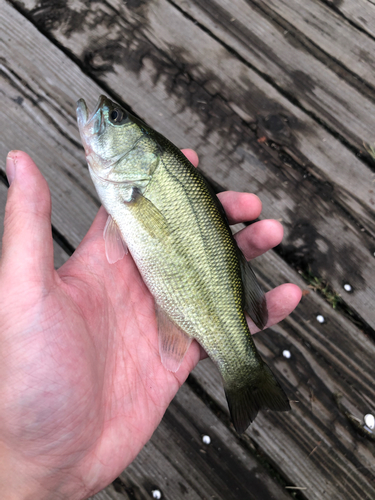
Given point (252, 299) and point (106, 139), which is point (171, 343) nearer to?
point (252, 299)

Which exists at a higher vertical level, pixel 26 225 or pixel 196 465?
pixel 26 225

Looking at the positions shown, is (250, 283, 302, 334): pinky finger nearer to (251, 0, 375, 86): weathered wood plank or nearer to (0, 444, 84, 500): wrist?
(0, 444, 84, 500): wrist

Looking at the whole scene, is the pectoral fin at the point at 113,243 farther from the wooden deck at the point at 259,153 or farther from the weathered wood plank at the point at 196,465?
the weathered wood plank at the point at 196,465

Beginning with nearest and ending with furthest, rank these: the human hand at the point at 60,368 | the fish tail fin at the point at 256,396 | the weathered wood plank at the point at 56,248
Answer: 1. the human hand at the point at 60,368
2. the fish tail fin at the point at 256,396
3. the weathered wood plank at the point at 56,248

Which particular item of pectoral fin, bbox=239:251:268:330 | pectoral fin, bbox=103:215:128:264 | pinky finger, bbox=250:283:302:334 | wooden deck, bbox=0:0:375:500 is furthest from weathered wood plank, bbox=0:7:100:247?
pinky finger, bbox=250:283:302:334

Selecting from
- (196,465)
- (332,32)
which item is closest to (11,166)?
(196,465)

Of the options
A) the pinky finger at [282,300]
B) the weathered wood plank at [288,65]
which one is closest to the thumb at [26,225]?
the pinky finger at [282,300]
